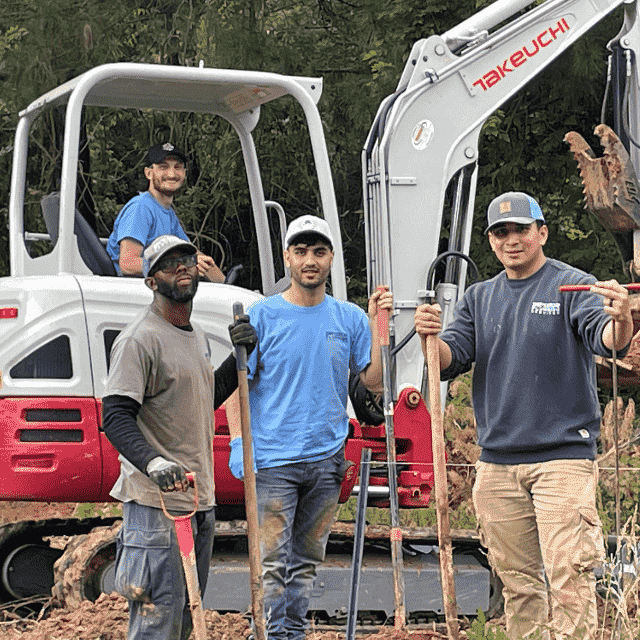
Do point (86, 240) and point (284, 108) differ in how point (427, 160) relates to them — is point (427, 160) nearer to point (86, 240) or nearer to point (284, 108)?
point (86, 240)

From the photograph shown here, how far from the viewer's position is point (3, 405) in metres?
6.29

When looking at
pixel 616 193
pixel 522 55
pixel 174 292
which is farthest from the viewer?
pixel 616 193

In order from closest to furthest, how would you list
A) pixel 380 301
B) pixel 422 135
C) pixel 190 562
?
pixel 190 562
pixel 380 301
pixel 422 135

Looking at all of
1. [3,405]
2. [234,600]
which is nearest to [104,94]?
[3,405]

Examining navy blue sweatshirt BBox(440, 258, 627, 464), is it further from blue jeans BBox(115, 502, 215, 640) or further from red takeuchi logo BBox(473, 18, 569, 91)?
red takeuchi logo BBox(473, 18, 569, 91)

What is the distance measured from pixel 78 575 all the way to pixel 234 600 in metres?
0.90

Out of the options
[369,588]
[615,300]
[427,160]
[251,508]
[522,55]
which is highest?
[522,55]

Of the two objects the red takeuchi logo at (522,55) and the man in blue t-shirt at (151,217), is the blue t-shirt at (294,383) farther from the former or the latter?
the red takeuchi logo at (522,55)

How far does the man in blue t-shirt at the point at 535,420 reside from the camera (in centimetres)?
479

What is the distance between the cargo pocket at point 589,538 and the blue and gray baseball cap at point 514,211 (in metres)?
1.18

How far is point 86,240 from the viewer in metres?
6.59

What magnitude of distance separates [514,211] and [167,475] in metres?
1.86

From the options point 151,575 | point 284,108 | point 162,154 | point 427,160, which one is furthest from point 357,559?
point 284,108

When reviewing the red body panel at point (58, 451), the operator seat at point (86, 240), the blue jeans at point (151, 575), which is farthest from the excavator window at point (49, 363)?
the blue jeans at point (151, 575)
